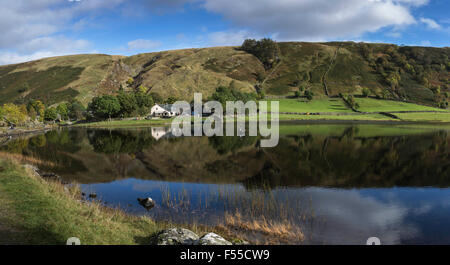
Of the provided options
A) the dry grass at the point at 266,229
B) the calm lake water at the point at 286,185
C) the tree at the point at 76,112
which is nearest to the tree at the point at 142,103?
the tree at the point at 76,112

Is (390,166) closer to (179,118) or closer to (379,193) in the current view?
(379,193)

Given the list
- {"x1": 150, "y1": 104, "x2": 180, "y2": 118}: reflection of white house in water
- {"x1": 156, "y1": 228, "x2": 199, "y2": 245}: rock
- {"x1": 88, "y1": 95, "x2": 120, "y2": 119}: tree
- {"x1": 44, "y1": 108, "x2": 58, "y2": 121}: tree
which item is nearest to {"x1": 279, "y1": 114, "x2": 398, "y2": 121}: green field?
{"x1": 150, "y1": 104, "x2": 180, "y2": 118}: reflection of white house in water

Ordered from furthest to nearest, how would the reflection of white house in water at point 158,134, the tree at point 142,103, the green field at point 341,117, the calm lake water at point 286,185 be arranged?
the tree at point 142,103 < the green field at point 341,117 < the reflection of white house in water at point 158,134 < the calm lake water at point 286,185

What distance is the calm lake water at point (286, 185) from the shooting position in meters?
19.4

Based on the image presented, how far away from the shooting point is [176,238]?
1400 cm

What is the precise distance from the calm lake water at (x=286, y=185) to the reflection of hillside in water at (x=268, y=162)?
149 millimetres

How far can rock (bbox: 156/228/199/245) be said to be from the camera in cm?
1367

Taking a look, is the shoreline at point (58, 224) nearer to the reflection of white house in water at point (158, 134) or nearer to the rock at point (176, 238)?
the rock at point (176, 238)

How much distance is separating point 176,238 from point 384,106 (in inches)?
6413

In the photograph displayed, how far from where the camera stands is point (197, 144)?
60.2 meters
